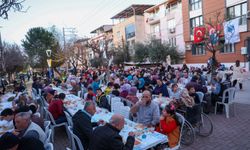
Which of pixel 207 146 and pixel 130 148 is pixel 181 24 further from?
pixel 130 148

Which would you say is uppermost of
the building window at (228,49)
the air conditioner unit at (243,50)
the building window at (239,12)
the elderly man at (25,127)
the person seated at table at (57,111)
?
the building window at (239,12)

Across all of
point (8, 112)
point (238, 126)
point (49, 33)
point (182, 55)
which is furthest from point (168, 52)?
point (49, 33)

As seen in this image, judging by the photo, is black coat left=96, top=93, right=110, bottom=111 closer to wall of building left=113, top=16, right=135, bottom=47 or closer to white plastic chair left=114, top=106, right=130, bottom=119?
white plastic chair left=114, top=106, right=130, bottom=119

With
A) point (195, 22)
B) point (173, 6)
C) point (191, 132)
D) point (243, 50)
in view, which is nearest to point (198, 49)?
point (195, 22)

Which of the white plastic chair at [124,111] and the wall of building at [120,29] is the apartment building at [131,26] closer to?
the wall of building at [120,29]

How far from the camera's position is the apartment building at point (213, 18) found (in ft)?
57.1

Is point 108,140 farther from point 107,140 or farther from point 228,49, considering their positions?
point 228,49

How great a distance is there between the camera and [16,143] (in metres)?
2.32

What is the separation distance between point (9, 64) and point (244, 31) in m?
24.2

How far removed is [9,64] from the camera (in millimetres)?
20453

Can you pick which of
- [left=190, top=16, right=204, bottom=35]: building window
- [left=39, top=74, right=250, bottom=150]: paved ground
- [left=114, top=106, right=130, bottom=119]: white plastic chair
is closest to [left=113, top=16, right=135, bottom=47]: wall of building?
[left=190, top=16, right=204, bottom=35]: building window

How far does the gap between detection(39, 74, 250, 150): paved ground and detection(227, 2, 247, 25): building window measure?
1400cm

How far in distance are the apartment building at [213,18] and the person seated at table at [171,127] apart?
55.6 feet

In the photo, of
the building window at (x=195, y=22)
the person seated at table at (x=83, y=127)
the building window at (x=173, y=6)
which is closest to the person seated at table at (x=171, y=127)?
the person seated at table at (x=83, y=127)
